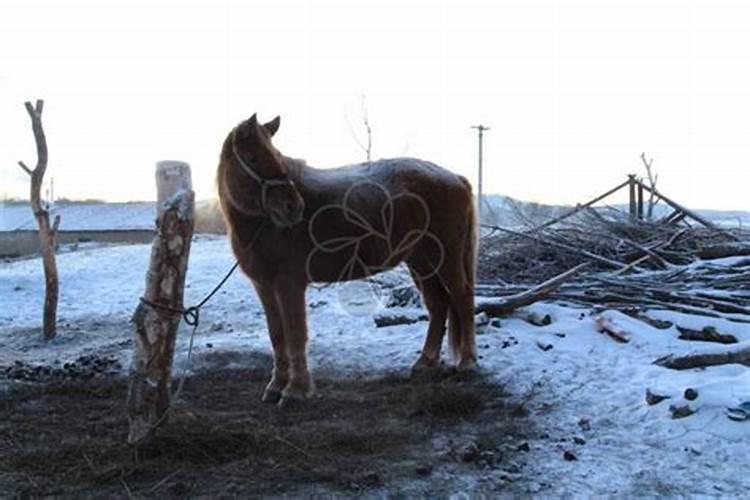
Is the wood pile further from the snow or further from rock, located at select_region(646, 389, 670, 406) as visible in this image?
the snow

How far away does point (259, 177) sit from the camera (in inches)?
222

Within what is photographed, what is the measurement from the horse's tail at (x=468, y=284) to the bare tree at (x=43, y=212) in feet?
21.2

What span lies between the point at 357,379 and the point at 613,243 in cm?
651

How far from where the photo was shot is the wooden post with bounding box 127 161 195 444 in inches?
189

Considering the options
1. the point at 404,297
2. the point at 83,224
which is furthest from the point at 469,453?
the point at 83,224

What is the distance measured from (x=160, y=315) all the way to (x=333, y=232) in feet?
5.97

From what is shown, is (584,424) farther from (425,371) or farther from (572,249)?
(572,249)

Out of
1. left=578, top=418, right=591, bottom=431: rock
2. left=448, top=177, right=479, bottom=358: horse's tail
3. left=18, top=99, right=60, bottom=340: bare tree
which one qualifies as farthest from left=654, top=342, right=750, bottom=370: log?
left=18, top=99, right=60, bottom=340: bare tree

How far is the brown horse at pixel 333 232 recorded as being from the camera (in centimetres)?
570

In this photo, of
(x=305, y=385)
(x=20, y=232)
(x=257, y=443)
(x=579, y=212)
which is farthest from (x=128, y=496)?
(x=20, y=232)

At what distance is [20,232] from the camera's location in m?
37.5

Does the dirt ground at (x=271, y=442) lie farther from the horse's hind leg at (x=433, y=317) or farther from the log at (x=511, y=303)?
the log at (x=511, y=303)

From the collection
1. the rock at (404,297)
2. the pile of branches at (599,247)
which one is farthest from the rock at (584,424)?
the pile of branches at (599,247)

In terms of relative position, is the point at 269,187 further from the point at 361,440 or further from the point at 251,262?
the point at 361,440
